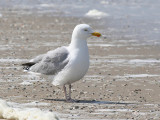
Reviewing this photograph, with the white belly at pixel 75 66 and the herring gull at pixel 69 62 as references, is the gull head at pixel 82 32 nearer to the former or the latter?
the herring gull at pixel 69 62

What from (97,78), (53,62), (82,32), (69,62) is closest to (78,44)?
(82,32)

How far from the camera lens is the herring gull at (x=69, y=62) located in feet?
31.3

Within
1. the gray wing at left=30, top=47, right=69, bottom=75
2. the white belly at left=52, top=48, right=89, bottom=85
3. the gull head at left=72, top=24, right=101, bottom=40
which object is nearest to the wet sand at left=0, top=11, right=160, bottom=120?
the gray wing at left=30, top=47, right=69, bottom=75

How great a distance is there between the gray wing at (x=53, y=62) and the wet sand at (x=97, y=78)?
0.85 ft

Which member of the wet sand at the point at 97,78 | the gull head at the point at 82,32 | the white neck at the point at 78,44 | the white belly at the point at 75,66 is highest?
the gull head at the point at 82,32

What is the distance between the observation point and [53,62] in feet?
32.4

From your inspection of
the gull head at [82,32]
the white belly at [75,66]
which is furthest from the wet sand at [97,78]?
the gull head at [82,32]

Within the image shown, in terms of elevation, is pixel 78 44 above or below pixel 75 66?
above

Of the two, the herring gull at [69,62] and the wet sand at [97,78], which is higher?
the herring gull at [69,62]

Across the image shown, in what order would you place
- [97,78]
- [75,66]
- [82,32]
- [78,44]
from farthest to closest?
[97,78], [82,32], [78,44], [75,66]

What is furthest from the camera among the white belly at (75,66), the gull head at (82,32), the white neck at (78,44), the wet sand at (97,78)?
the gull head at (82,32)

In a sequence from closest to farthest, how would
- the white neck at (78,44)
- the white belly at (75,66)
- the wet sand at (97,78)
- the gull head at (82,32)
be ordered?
the wet sand at (97,78) → the white belly at (75,66) → the white neck at (78,44) → the gull head at (82,32)

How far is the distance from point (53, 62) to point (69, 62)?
44cm

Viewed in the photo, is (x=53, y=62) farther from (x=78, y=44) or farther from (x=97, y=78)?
(x=97, y=78)
